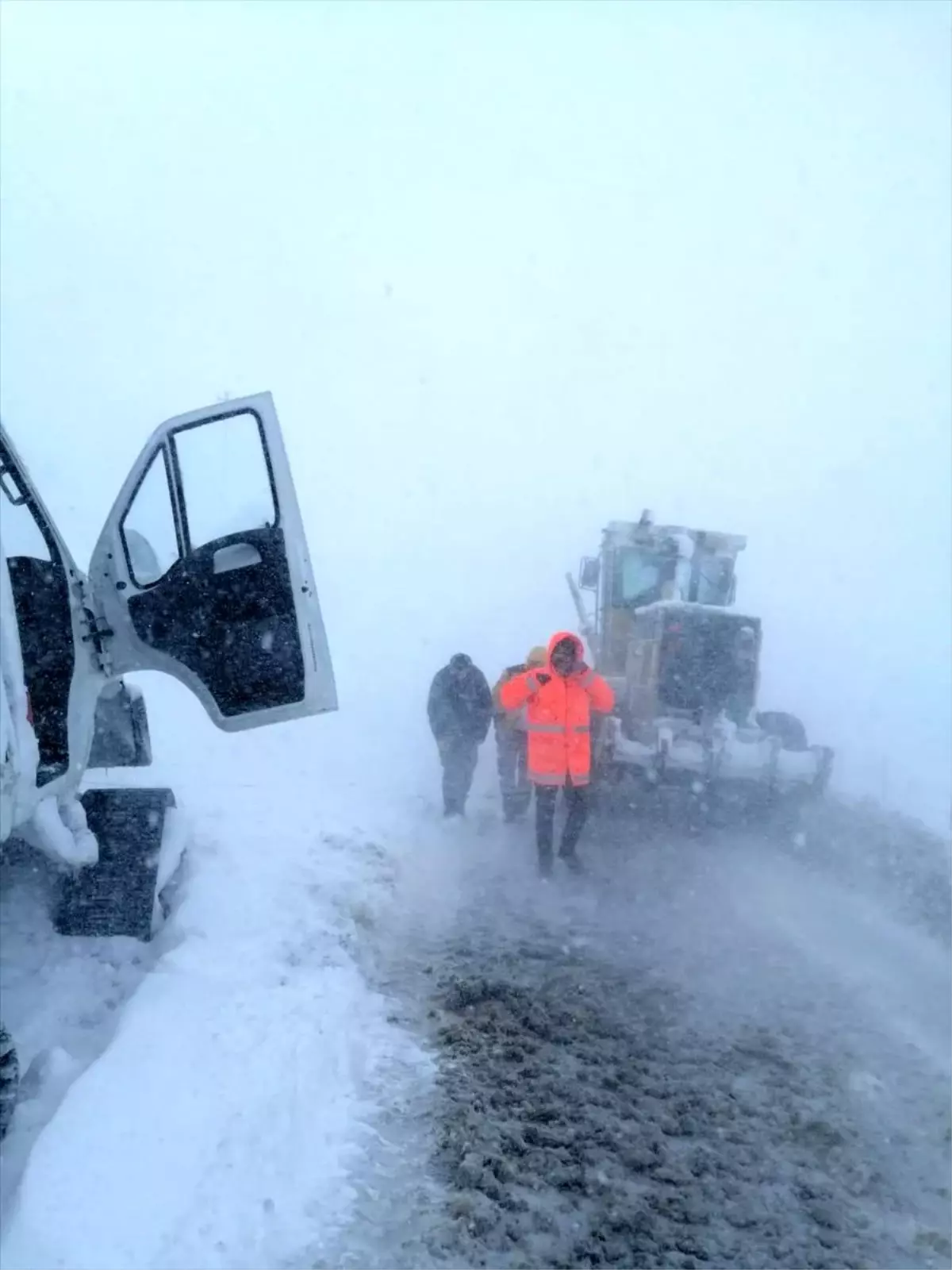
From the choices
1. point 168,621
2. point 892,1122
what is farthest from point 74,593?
point 892,1122

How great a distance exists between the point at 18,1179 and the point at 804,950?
4738 millimetres

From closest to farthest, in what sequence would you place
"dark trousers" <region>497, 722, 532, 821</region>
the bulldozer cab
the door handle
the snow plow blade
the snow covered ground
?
the snow covered ground, the door handle, the snow plow blade, "dark trousers" <region>497, 722, 532, 821</region>, the bulldozer cab

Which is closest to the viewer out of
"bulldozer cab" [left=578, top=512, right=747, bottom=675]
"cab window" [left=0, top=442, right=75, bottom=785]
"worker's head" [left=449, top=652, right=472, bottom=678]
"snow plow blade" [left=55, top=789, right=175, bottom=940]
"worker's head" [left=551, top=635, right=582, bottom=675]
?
"cab window" [left=0, top=442, right=75, bottom=785]

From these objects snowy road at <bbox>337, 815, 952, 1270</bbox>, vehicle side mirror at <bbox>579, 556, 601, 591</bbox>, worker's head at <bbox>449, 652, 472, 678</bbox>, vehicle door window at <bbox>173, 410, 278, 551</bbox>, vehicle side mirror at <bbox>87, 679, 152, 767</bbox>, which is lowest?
snowy road at <bbox>337, 815, 952, 1270</bbox>

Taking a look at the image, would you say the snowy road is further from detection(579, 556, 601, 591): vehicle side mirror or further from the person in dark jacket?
detection(579, 556, 601, 591): vehicle side mirror

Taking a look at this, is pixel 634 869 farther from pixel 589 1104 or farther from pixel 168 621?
pixel 168 621

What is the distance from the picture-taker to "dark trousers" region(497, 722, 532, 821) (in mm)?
8875

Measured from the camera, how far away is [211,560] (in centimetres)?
486

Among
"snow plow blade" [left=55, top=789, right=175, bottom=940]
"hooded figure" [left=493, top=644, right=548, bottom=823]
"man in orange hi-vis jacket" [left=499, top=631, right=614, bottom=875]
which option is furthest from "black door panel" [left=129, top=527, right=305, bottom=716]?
"hooded figure" [left=493, top=644, right=548, bottom=823]

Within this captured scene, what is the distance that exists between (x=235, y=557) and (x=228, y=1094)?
2.43 meters

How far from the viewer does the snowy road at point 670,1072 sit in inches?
135

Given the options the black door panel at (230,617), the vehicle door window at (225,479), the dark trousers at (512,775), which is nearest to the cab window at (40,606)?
the black door panel at (230,617)

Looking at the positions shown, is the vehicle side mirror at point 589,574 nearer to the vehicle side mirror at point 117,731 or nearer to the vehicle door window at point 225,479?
the vehicle side mirror at point 117,731

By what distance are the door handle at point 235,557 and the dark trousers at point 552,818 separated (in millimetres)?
3261
